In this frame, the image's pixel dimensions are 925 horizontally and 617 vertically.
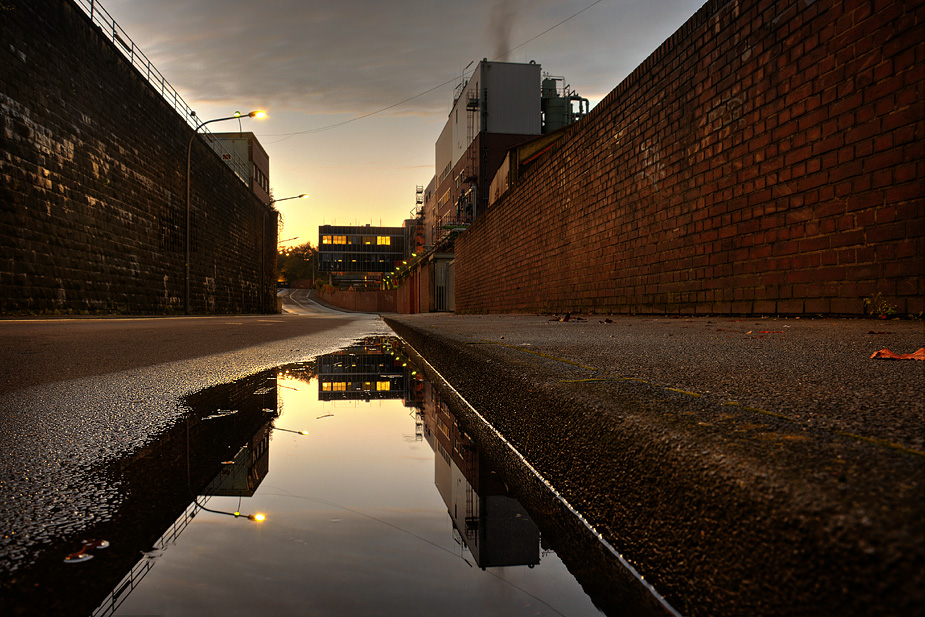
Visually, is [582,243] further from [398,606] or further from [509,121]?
[509,121]

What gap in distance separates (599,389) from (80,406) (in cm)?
213

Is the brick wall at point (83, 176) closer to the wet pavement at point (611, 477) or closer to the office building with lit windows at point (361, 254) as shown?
the wet pavement at point (611, 477)

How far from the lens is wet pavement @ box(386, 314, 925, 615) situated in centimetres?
60

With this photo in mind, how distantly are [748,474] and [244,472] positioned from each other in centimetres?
140

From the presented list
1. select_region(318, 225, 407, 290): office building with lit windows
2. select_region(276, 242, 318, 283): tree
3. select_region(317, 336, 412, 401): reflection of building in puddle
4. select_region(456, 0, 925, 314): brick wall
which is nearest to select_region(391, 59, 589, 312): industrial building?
select_region(456, 0, 925, 314): brick wall

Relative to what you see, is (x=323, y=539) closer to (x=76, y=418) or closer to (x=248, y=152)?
(x=76, y=418)

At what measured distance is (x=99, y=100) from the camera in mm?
17266

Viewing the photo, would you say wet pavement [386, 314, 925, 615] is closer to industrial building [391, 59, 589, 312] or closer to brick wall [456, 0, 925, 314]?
brick wall [456, 0, 925, 314]

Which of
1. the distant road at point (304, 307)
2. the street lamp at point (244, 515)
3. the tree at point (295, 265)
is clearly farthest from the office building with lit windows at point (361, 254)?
the street lamp at point (244, 515)

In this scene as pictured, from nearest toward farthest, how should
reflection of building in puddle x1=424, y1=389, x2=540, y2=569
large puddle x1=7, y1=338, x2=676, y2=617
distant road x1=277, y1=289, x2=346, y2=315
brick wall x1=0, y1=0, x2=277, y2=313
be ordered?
1. large puddle x1=7, y1=338, x2=676, y2=617
2. reflection of building in puddle x1=424, y1=389, x2=540, y2=569
3. brick wall x1=0, y1=0, x2=277, y2=313
4. distant road x1=277, y1=289, x2=346, y2=315

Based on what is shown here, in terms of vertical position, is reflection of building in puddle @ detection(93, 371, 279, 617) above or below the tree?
below

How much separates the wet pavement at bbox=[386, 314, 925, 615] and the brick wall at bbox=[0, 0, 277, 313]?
15.2 m

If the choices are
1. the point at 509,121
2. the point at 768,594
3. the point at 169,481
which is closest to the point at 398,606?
the point at 768,594

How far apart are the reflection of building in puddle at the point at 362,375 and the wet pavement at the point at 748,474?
146 cm
